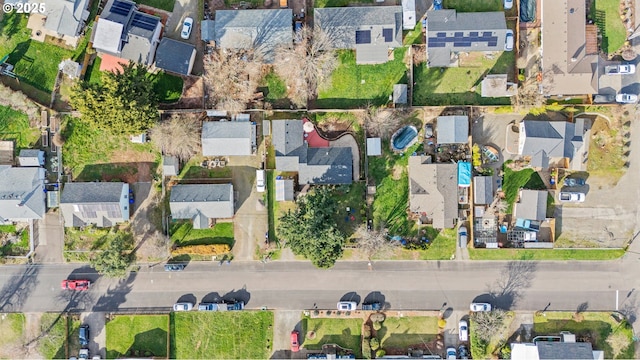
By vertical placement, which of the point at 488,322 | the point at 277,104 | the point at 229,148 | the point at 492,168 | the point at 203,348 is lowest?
the point at 203,348

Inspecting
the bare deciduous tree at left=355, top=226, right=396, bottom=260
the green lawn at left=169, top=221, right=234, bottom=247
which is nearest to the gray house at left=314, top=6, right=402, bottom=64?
the bare deciduous tree at left=355, top=226, right=396, bottom=260

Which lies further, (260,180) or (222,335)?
(222,335)

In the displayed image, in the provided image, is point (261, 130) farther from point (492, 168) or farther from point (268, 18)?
point (492, 168)

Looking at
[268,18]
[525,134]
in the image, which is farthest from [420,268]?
[268,18]

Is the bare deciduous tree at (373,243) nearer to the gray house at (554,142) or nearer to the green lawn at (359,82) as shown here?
the green lawn at (359,82)

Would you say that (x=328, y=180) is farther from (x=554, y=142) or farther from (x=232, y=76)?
(x=554, y=142)

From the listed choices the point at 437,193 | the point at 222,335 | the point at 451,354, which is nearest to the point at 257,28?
the point at 437,193
